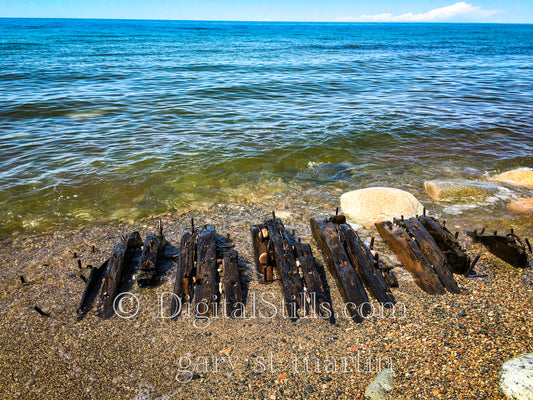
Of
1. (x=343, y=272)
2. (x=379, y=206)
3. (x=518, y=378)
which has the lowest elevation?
(x=379, y=206)

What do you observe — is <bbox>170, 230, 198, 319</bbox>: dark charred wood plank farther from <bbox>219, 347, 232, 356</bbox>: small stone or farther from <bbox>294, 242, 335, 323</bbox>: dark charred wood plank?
<bbox>294, 242, 335, 323</bbox>: dark charred wood plank

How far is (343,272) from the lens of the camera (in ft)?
16.6

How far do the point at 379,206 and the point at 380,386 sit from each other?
13.8 feet

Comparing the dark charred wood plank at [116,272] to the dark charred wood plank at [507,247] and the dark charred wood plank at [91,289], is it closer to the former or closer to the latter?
the dark charred wood plank at [91,289]

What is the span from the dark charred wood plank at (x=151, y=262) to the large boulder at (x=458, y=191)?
21.2 ft

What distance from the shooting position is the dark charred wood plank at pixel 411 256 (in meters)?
5.04

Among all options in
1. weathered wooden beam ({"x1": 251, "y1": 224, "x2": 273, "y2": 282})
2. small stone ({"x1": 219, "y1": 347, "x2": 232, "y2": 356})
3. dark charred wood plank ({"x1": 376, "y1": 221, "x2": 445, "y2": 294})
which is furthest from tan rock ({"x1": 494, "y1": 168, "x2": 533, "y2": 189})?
small stone ({"x1": 219, "y1": 347, "x2": 232, "y2": 356})

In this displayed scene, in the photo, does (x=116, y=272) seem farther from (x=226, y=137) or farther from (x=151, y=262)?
(x=226, y=137)

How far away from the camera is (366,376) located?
379cm

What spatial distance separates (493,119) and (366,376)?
596 inches

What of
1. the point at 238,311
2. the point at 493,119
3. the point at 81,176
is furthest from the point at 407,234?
the point at 493,119

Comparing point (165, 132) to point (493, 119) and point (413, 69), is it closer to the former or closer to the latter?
point (493, 119)

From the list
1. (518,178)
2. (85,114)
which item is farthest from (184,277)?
(85,114)

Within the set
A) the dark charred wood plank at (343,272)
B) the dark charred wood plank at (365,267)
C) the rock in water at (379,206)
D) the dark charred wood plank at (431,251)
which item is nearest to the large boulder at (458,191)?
the rock in water at (379,206)
